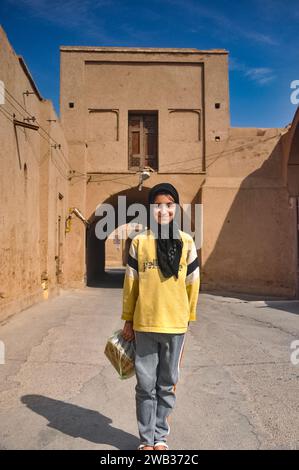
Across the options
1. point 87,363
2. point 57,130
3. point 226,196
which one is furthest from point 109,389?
point 226,196

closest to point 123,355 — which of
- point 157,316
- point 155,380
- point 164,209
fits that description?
point 155,380

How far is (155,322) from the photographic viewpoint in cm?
297

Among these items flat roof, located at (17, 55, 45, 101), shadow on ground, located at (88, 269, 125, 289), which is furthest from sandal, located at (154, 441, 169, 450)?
shadow on ground, located at (88, 269, 125, 289)

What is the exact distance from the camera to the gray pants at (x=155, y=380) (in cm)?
298

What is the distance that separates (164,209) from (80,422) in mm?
1815

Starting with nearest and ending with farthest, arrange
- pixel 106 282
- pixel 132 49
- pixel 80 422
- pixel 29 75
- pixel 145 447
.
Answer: pixel 145 447 → pixel 80 422 → pixel 29 75 → pixel 132 49 → pixel 106 282

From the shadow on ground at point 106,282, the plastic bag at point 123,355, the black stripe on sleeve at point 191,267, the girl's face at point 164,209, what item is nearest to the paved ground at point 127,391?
the plastic bag at point 123,355

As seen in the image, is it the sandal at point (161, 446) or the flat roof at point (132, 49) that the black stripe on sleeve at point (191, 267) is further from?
the flat roof at point (132, 49)

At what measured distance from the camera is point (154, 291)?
3039mm

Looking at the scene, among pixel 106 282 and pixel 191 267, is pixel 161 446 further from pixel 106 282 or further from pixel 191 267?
pixel 106 282

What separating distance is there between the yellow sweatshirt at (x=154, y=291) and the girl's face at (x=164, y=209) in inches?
4.9

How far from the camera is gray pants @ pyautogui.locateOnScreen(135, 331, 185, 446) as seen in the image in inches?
117

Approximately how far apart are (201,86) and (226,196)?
14.1ft

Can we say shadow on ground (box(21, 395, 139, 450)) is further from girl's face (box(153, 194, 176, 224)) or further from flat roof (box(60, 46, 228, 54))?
flat roof (box(60, 46, 228, 54))
